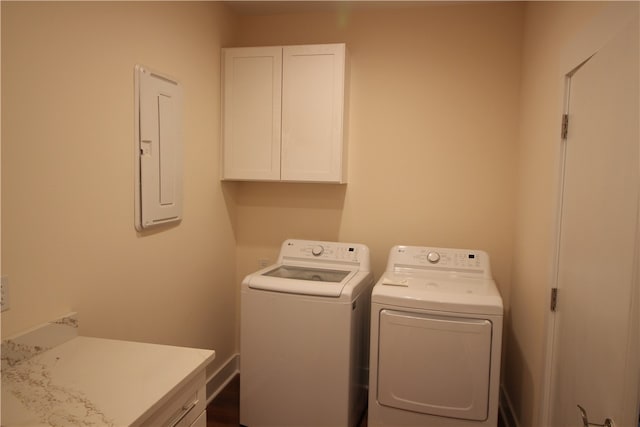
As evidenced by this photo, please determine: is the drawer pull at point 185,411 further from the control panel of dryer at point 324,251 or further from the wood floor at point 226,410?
the control panel of dryer at point 324,251

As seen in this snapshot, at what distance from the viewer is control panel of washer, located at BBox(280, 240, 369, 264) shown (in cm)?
273

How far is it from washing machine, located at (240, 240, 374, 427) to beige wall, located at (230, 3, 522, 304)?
2.11 feet

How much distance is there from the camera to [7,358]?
1.34 meters

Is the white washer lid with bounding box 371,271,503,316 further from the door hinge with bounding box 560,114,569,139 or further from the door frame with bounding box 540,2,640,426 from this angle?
the door hinge with bounding box 560,114,569,139

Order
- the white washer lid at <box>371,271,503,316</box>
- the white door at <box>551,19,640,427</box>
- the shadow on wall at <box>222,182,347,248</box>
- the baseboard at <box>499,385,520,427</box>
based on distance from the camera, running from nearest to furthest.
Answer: the white door at <box>551,19,640,427</box> < the white washer lid at <box>371,271,503,316</box> < the baseboard at <box>499,385,520,427</box> < the shadow on wall at <box>222,182,347,248</box>

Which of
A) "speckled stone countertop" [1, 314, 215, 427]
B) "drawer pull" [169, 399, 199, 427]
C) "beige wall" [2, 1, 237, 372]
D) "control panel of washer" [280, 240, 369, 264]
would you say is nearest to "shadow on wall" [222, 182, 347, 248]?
"control panel of washer" [280, 240, 369, 264]

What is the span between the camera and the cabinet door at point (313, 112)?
2.65 m

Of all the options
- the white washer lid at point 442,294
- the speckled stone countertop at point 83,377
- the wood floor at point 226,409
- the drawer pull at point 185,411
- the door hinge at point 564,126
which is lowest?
the wood floor at point 226,409

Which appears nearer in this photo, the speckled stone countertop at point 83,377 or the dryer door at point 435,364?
the speckled stone countertop at point 83,377

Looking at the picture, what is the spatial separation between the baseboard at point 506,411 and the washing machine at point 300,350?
903mm

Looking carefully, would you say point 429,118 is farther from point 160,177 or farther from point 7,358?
point 7,358

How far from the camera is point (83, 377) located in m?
1.31

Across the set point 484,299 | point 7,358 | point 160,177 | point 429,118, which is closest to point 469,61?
point 429,118

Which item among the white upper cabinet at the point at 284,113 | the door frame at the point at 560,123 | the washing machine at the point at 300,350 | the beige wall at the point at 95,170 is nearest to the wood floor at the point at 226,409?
the washing machine at the point at 300,350
